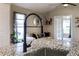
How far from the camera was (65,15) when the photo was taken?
4.19 ft

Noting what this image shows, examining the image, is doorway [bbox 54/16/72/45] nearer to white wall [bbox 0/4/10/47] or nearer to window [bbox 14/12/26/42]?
window [bbox 14/12/26/42]

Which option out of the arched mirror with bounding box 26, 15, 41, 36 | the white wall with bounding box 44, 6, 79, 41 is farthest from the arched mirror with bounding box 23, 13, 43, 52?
the white wall with bounding box 44, 6, 79, 41

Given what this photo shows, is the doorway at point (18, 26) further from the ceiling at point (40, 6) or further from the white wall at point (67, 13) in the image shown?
the white wall at point (67, 13)

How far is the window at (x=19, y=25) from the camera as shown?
1.20m

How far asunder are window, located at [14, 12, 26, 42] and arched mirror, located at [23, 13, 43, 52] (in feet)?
0.13

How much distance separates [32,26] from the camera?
51.0 inches

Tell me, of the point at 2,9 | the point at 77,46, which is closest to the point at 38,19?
the point at 2,9

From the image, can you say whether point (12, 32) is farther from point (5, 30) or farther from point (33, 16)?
point (33, 16)

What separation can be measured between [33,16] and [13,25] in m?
0.25

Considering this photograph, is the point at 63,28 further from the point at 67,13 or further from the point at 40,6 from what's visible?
the point at 40,6

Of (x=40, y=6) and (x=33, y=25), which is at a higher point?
(x=40, y=6)

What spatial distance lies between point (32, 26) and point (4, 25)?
30 centimetres

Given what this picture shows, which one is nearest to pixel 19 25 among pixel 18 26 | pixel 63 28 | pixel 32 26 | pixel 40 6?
pixel 18 26

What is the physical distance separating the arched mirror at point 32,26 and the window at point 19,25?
1.6 inches
